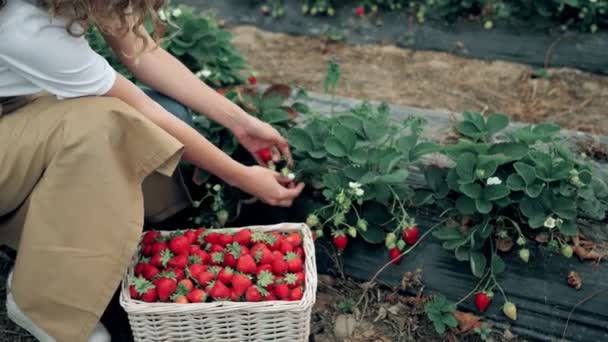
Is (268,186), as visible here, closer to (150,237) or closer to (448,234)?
(150,237)

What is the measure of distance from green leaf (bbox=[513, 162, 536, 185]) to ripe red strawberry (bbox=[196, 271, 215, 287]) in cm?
95

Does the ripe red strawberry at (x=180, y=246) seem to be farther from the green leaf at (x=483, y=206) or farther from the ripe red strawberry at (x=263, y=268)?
the green leaf at (x=483, y=206)

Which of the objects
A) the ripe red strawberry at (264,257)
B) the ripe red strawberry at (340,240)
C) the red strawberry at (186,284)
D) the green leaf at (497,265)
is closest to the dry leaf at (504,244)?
the green leaf at (497,265)

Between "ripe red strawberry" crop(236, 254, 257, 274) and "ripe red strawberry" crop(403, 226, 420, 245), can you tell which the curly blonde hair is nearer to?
"ripe red strawberry" crop(236, 254, 257, 274)

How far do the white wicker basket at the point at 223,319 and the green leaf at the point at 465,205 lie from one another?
1.74ft

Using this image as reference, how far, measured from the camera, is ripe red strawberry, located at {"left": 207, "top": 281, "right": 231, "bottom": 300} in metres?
1.72

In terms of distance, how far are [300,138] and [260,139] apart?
0.44 feet

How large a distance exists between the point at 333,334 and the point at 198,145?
0.74 m

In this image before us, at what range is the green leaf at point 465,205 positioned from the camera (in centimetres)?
204

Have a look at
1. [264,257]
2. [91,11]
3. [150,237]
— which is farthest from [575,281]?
[91,11]

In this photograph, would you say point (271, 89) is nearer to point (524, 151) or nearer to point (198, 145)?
point (198, 145)

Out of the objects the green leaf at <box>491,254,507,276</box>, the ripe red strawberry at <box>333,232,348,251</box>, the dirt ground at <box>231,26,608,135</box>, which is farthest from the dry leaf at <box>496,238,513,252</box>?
the dirt ground at <box>231,26,608,135</box>

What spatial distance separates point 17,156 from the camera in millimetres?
1684

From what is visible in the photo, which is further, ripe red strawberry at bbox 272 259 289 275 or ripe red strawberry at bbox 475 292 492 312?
ripe red strawberry at bbox 475 292 492 312
